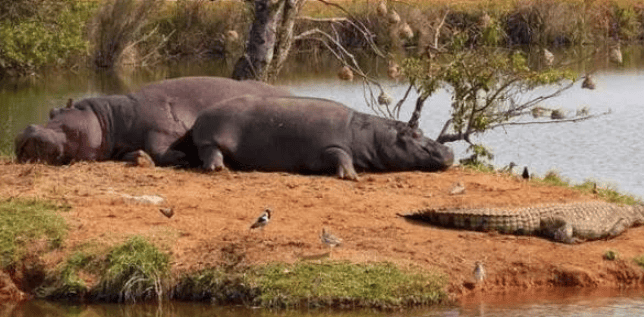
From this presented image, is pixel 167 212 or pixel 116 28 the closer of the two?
pixel 167 212

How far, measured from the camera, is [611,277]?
1149 cm

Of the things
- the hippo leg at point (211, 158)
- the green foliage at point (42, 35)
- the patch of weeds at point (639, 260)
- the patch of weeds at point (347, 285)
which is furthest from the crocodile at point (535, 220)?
the green foliage at point (42, 35)

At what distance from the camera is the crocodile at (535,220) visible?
12.2 meters

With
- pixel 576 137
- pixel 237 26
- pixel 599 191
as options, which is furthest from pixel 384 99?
pixel 237 26

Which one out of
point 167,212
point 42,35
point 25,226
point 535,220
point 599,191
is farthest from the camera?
point 42,35

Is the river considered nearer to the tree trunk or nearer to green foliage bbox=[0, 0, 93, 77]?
green foliage bbox=[0, 0, 93, 77]

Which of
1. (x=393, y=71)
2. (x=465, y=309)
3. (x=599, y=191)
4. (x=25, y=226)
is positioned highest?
(x=393, y=71)

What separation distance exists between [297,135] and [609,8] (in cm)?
3101

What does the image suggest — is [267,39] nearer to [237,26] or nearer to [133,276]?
[133,276]

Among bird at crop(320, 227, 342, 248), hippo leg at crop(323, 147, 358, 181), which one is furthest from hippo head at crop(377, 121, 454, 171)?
bird at crop(320, 227, 342, 248)

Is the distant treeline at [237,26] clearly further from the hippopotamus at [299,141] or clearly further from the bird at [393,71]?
the hippopotamus at [299,141]

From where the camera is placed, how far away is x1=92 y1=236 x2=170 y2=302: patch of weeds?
10938 mm

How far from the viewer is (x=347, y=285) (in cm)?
1073

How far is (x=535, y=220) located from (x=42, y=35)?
19.0m
